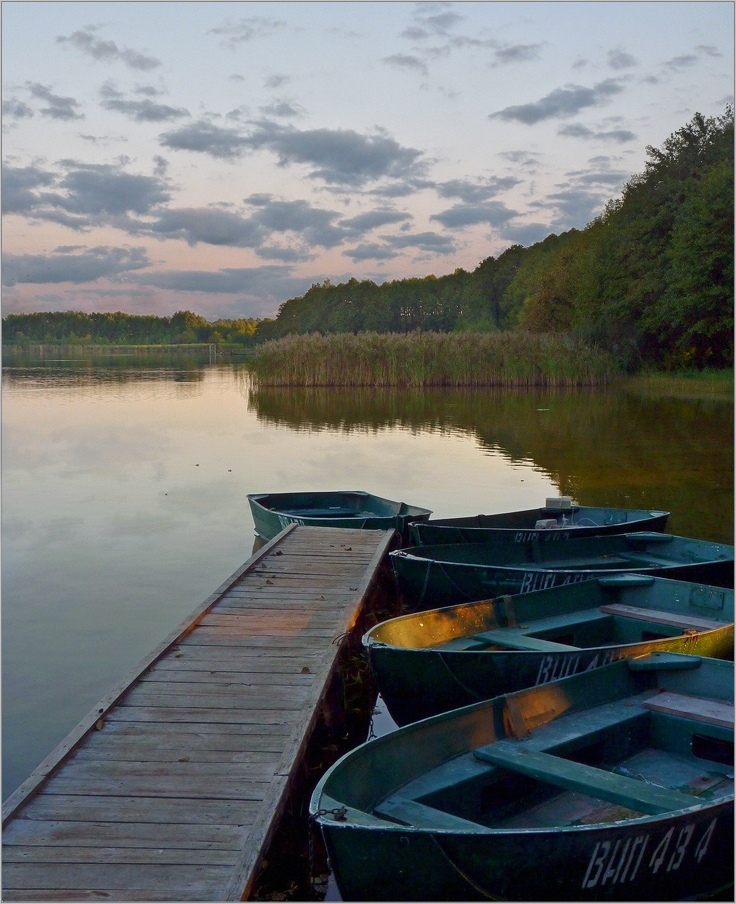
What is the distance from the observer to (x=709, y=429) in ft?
71.6

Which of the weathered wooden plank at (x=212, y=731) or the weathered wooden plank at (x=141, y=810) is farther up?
the weathered wooden plank at (x=212, y=731)

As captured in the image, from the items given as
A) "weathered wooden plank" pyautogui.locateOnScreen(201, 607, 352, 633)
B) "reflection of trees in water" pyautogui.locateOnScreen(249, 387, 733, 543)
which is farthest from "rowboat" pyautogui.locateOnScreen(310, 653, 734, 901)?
"reflection of trees in water" pyautogui.locateOnScreen(249, 387, 733, 543)

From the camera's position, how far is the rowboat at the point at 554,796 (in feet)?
10.2

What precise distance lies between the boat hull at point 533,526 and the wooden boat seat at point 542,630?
5.63ft

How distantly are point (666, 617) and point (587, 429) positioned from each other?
16.1 m

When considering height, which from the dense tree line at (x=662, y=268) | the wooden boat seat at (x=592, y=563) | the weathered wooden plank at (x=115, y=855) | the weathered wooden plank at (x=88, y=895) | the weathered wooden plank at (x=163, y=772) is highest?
the dense tree line at (x=662, y=268)

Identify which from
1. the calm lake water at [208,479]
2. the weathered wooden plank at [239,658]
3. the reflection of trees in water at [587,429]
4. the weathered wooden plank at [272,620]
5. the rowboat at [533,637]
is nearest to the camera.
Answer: the rowboat at [533,637]

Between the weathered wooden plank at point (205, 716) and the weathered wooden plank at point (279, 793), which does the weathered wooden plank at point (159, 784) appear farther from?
the weathered wooden plank at point (205, 716)

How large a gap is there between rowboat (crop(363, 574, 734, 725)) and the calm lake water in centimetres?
220

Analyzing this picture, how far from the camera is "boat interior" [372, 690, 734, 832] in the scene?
360cm

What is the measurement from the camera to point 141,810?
364 centimetres

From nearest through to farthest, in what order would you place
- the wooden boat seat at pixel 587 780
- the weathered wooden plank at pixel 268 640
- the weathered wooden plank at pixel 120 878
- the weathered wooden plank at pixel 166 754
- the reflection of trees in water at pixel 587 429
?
the weathered wooden plank at pixel 120 878 < the wooden boat seat at pixel 587 780 < the weathered wooden plank at pixel 166 754 < the weathered wooden plank at pixel 268 640 < the reflection of trees in water at pixel 587 429

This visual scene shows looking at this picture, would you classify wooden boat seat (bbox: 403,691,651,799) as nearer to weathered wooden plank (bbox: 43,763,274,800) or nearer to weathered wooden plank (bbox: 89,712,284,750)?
weathered wooden plank (bbox: 43,763,274,800)

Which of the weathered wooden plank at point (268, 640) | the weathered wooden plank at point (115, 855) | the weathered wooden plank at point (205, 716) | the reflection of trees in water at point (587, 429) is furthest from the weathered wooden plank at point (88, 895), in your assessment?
the reflection of trees in water at point (587, 429)
